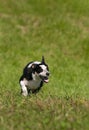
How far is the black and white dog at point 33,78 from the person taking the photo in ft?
52.9

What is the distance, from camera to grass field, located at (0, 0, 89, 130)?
11.8 metres

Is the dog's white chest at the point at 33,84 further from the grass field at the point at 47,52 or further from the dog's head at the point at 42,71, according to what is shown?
the grass field at the point at 47,52

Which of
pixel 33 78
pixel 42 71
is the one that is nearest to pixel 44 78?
pixel 42 71

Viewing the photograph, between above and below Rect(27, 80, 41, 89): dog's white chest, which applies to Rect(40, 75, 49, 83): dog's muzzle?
above

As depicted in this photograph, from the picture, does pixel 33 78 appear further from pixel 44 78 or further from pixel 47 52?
pixel 47 52

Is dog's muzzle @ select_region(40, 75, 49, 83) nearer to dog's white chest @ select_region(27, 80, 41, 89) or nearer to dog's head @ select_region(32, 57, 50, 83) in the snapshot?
dog's head @ select_region(32, 57, 50, 83)

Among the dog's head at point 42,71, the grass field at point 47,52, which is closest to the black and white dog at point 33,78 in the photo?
the dog's head at point 42,71

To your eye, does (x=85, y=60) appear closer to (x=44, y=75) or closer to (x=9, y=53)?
(x=9, y=53)

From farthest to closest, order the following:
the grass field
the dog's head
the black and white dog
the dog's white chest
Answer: the dog's white chest → the black and white dog → the dog's head → the grass field

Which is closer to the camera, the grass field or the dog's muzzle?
the grass field

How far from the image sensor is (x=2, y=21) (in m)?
32.8

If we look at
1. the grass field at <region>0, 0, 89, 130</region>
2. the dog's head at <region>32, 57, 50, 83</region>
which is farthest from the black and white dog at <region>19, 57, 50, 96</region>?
the grass field at <region>0, 0, 89, 130</region>

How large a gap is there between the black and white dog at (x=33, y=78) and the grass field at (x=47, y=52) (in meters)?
→ 0.46

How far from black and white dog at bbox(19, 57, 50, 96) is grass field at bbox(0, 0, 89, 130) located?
46 centimetres
